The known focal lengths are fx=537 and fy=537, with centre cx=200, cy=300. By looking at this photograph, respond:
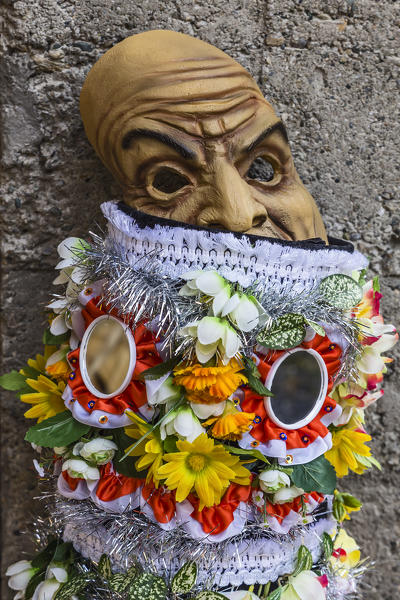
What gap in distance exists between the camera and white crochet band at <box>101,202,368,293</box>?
81cm

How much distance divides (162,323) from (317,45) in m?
0.72

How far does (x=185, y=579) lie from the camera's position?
32.7 inches

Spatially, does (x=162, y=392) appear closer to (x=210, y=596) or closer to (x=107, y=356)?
(x=107, y=356)

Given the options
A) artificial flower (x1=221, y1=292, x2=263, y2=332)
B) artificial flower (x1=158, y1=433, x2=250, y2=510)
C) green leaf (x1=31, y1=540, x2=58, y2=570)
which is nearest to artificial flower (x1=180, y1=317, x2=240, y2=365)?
artificial flower (x1=221, y1=292, x2=263, y2=332)

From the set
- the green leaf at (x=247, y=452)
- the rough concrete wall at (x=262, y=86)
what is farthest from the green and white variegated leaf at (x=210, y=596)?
the rough concrete wall at (x=262, y=86)

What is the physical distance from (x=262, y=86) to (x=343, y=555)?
3.14ft

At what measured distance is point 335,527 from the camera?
3.44ft

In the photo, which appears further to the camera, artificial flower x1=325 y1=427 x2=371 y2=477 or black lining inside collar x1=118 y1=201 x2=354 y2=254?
artificial flower x1=325 y1=427 x2=371 y2=477

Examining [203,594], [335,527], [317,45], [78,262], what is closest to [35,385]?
[78,262]

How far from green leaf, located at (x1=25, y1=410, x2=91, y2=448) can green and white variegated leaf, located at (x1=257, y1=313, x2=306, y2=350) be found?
321mm

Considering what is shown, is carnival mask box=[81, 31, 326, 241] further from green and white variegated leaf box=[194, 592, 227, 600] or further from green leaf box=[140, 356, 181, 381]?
green and white variegated leaf box=[194, 592, 227, 600]

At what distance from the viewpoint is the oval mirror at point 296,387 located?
2.73ft

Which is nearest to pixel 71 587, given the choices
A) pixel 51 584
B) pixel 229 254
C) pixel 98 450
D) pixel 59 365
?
pixel 51 584

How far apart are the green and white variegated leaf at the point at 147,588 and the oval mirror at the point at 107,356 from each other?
289 millimetres
